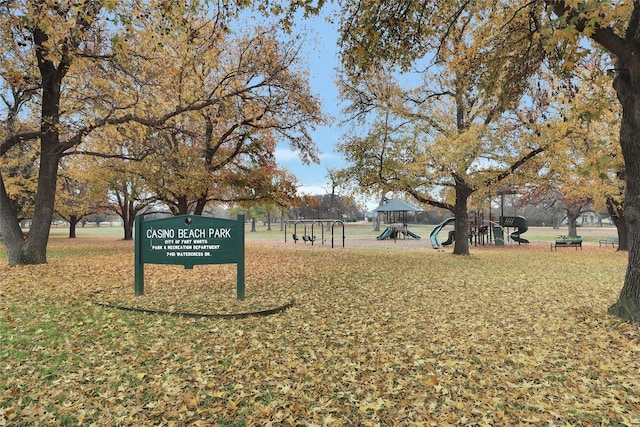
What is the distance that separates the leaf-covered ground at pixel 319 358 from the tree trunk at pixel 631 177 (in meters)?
0.45

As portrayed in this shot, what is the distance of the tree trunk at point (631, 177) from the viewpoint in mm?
4793

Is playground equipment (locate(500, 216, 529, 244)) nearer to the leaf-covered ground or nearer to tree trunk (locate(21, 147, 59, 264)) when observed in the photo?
the leaf-covered ground

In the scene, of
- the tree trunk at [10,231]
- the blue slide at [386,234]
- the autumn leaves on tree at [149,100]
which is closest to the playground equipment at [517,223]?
the blue slide at [386,234]

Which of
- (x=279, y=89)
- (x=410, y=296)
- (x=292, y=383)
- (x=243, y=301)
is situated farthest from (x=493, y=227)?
(x=292, y=383)

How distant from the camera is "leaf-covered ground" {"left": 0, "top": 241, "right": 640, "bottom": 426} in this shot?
2.76 meters

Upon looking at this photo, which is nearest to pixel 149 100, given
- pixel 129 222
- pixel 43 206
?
pixel 43 206

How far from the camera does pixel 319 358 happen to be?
3764 millimetres

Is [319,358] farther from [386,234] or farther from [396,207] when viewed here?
[396,207]

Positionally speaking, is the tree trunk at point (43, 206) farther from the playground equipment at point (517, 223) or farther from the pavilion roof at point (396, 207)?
the playground equipment at point (517, 223)

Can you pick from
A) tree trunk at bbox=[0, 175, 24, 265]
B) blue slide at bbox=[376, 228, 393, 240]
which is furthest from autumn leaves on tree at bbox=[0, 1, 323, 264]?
blue slide at bbox=[376, 228, 393, 240]

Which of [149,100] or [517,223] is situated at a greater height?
[149,100]

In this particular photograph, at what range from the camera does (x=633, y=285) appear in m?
4.94

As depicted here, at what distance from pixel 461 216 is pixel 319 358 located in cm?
1219

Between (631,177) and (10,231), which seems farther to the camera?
(10,231)
